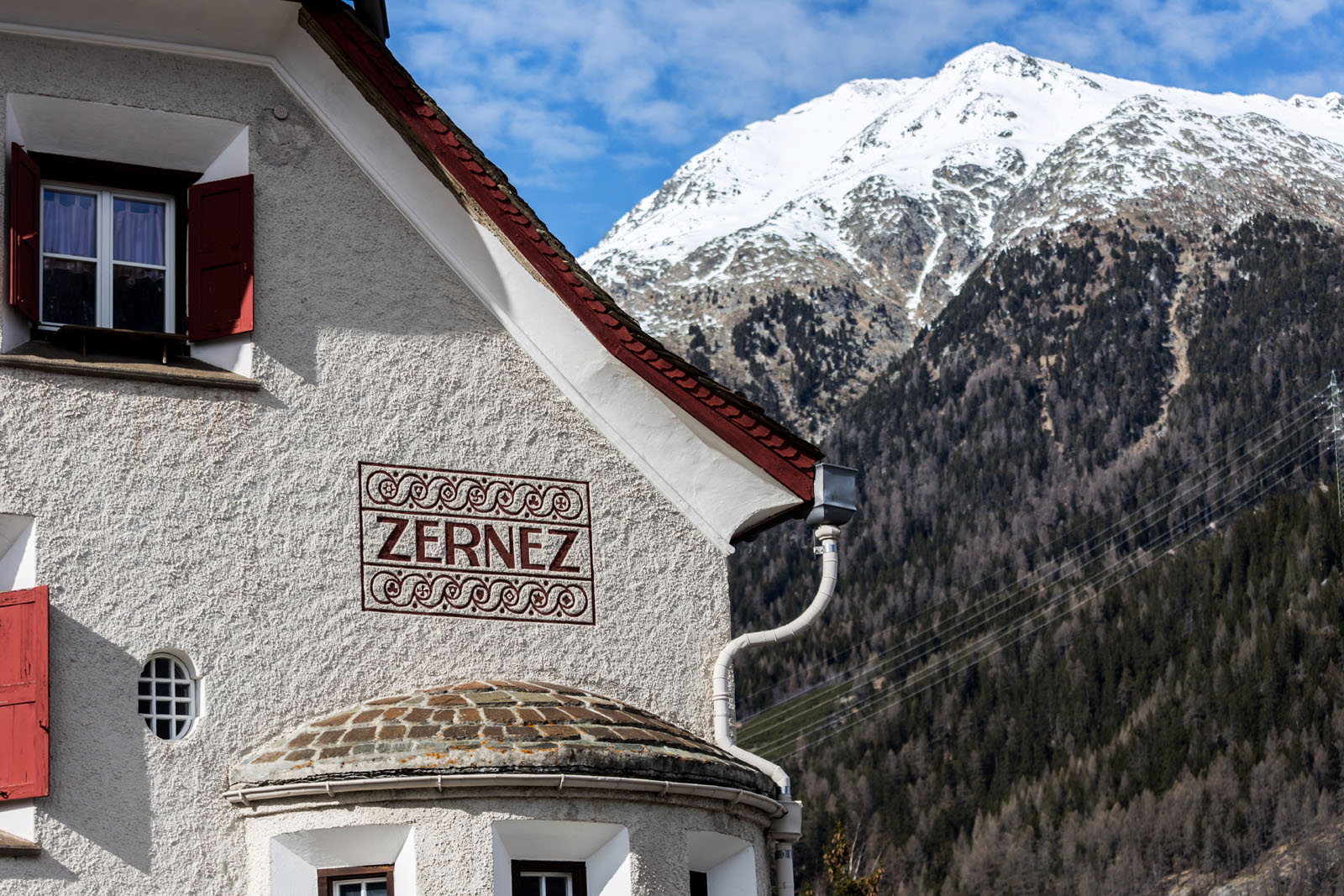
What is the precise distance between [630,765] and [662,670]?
2.11 metres

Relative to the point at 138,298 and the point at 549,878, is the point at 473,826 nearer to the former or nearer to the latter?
the point at 549,878

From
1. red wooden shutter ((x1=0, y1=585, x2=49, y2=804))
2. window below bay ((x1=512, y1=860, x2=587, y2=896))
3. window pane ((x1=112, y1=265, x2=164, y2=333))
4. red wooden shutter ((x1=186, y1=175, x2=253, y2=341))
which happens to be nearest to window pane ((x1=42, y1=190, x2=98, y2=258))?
window pane ((x1=112, y1=265, x2=164, y2=333))

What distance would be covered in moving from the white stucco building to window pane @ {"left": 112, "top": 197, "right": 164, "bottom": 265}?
0.08 feet

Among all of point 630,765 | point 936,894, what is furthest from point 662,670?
point 936,894

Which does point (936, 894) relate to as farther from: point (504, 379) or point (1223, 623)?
point (504, 379)

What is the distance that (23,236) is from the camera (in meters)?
13.6

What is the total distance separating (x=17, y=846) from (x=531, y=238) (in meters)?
5.54

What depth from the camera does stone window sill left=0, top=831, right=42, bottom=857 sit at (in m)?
12.1

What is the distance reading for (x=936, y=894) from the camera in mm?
170500

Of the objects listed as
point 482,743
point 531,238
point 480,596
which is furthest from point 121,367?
point 482,743

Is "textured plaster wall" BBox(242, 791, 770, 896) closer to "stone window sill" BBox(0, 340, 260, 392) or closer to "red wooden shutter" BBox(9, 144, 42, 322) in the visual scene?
"stone window sill" BBox(0, 340, 260, 392)

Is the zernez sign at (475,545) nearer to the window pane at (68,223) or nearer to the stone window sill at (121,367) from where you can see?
the stone window sill at (121,367)

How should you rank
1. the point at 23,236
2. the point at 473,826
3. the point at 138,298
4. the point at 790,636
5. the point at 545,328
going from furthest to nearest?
the point at 790,636, the point at 545,328, the point at 138,298, the point at 23,236, the point at 473,826

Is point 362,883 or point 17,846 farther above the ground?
point 17,846
